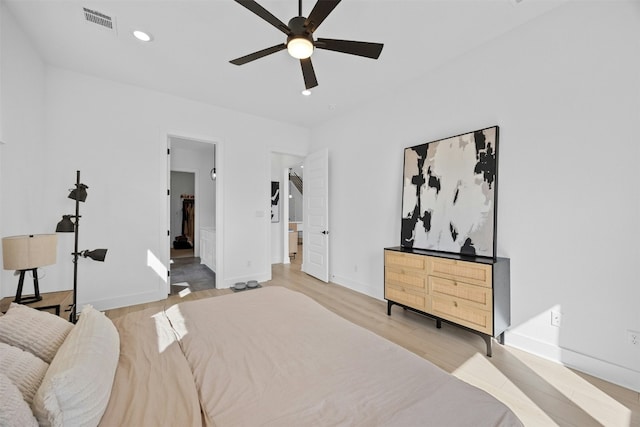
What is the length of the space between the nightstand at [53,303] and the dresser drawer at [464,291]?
126 inches

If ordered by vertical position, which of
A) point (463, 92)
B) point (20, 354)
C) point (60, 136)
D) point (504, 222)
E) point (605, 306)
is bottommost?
point (605, 306)

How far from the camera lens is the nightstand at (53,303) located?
75.2 inches

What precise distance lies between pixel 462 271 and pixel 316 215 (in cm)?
284

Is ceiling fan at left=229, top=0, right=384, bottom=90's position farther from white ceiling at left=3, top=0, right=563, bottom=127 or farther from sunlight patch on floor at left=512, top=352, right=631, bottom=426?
sunlight patch on floor at left=512, top=352, right=631, bottom=426

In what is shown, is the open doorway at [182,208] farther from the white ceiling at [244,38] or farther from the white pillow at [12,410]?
the white pillow at [12,410]

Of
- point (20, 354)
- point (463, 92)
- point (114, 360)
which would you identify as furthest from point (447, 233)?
point (20, 354)

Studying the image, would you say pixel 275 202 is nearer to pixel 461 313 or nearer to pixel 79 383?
pixel 461 313

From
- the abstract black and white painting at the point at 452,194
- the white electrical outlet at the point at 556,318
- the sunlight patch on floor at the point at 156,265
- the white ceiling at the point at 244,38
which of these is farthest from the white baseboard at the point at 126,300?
the white electrical outlet at the point at 556,318

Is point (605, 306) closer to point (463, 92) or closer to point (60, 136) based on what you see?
point (463, 92)

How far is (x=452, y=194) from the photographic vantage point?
2.86 metres

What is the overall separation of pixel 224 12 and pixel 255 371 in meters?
2.69

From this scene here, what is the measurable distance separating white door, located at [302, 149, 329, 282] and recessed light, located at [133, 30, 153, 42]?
2.72 metres

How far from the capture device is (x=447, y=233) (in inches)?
114

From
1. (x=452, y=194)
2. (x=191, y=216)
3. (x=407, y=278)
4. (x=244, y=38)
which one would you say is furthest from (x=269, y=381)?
(x=191, y=216)
